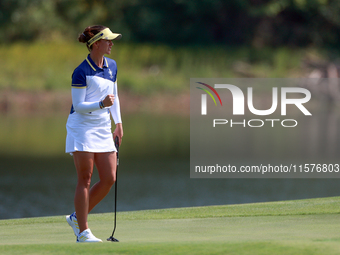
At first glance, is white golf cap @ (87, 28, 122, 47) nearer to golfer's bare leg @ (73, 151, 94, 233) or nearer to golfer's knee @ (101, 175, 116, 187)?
golfer's bare leg @ (73, 151, 94, 233)

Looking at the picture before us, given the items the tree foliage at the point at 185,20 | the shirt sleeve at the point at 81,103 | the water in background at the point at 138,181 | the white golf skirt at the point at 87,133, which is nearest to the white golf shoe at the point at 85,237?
the white golf skirt at the point at 87,133

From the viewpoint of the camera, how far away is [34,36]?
29.7 meters

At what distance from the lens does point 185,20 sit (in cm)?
3188

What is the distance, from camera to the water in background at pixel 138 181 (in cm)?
894

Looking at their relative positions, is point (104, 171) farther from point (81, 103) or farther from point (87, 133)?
point (81, 103)

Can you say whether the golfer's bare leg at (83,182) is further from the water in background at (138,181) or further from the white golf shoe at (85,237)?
the water in background at (138,181)

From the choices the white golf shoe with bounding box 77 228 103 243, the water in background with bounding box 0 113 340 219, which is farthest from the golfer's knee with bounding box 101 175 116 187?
the water in background with bounding box 0 113 340 219

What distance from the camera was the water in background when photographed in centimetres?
894

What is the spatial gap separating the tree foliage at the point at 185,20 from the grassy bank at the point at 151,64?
1.42m

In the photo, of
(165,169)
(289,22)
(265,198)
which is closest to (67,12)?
(289,22)

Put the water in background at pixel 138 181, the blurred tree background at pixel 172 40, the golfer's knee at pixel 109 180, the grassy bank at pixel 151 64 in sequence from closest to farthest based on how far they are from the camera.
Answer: the golfer's knee at pixel 109 180
the water in background at pixel 138 181
the grassy bank at pixel 151 64
the blurred tree background at pixel 172 40

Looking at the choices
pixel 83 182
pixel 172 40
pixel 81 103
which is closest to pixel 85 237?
pixel 83 182

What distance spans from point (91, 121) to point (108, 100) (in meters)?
0.19

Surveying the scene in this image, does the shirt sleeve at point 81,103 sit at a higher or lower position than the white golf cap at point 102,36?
lower
